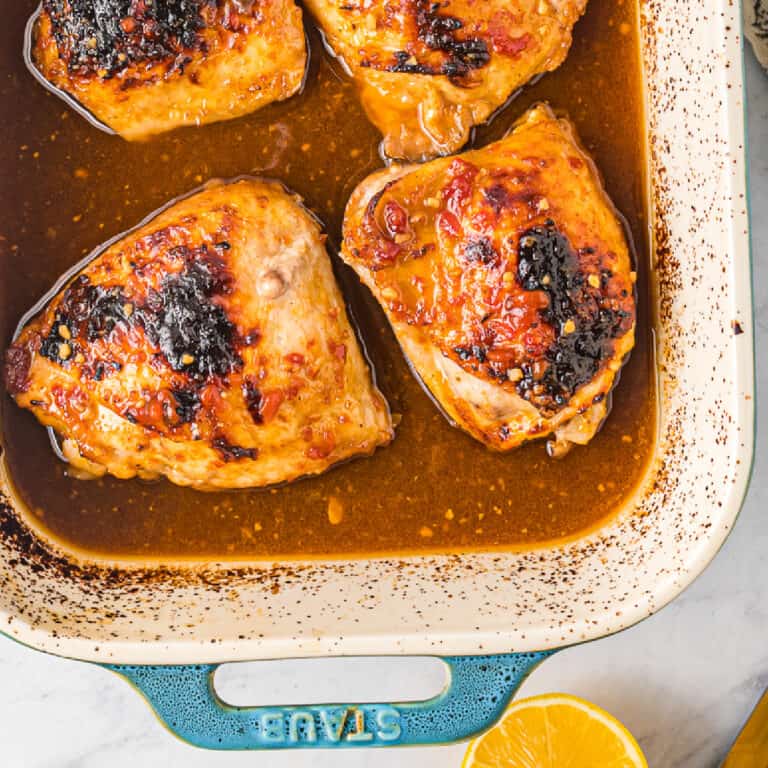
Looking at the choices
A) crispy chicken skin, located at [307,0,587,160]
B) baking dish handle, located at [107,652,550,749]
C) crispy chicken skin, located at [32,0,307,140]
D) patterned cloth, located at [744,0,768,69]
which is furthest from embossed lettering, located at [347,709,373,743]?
patterned cloth, located at [744,0,768,69]

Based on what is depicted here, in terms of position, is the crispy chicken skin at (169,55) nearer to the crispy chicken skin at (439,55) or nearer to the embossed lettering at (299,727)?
the crispy chicken skin at (439,55)

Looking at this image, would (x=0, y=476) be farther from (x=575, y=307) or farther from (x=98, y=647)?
(x=575, y=307)

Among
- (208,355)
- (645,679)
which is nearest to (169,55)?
(208,355)

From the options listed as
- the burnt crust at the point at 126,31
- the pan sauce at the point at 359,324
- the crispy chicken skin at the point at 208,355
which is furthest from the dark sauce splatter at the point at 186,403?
the burnt crust at the point at 126,31

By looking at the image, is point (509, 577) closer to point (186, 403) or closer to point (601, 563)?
point (601, 563)

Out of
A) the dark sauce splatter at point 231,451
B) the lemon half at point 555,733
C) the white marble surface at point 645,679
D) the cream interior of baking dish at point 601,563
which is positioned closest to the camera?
the cream interior of baking dish at point 601,563

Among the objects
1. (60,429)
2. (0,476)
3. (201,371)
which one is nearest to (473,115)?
(201,371)

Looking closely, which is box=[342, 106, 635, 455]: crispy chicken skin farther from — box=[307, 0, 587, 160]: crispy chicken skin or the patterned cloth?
the patterned cloth
